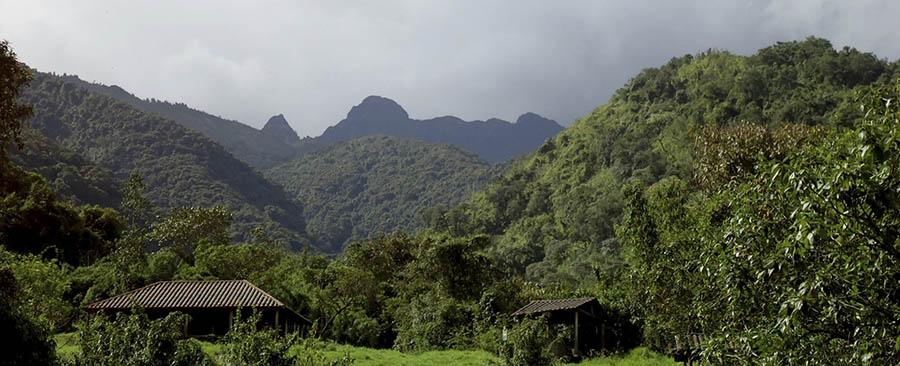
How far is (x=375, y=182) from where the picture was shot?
506ft

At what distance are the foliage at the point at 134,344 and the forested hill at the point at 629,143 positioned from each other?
137 feet

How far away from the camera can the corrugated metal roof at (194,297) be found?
26.7 metres

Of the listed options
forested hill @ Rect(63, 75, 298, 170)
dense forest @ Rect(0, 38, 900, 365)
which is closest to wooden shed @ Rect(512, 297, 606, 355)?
dense forest @ Rect(0, 38, 900, 365)

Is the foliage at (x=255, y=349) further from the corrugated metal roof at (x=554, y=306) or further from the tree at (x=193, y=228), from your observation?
the tree at (x=193, y=228)

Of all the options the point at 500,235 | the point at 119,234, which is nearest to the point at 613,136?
the point at 500,235

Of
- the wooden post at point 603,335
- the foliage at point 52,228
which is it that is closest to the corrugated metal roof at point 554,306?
the wooden post at point 603,335

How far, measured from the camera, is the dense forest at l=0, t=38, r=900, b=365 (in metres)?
4.57

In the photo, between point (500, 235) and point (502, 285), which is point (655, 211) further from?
point (500, 235)

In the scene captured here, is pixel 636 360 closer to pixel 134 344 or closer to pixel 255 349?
pixel 255 349

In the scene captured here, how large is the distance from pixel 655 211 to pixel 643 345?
12447 millimetres

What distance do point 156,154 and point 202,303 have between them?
9314cm

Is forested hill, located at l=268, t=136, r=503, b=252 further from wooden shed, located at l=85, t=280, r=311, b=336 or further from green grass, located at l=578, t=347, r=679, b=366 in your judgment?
green grass, located at l=578, t=347, r=679, b=366

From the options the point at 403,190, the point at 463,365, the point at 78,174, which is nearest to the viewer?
the point at 463,365

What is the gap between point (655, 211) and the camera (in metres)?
18.8
